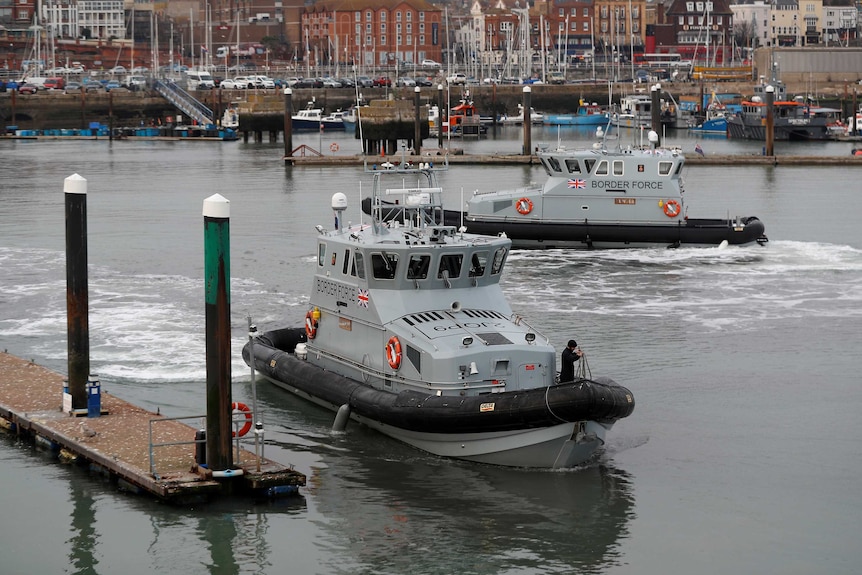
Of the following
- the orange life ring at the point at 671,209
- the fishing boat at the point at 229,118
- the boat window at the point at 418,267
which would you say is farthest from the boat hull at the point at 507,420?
the fishing boat at the point at 229,118

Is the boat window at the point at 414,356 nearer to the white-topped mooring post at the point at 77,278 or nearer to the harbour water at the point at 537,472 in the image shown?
the harbour water at the point at 537,472

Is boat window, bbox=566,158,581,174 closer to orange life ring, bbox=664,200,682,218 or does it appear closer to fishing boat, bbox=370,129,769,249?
fishing boat, bbox=370,129,769,249

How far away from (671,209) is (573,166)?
10.2ft

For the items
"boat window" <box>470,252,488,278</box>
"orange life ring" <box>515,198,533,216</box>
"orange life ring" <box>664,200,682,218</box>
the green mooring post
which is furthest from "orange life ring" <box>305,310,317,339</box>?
"orange life ring" <box>664,200,682,218</box>

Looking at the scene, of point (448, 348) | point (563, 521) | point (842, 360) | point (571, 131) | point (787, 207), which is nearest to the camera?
point (563, 521)

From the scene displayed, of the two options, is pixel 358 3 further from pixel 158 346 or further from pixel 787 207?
pixel 158 346

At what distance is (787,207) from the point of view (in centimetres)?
5366

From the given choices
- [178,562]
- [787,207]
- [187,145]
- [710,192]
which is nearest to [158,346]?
[178,562]

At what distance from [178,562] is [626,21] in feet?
597

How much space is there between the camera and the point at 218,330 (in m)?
17.8

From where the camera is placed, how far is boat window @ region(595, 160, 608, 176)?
41.2 meters

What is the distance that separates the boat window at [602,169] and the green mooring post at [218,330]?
80.8 ft

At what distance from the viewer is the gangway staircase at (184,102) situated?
10503 cm

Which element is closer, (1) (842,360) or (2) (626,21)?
(1) (842,360)
